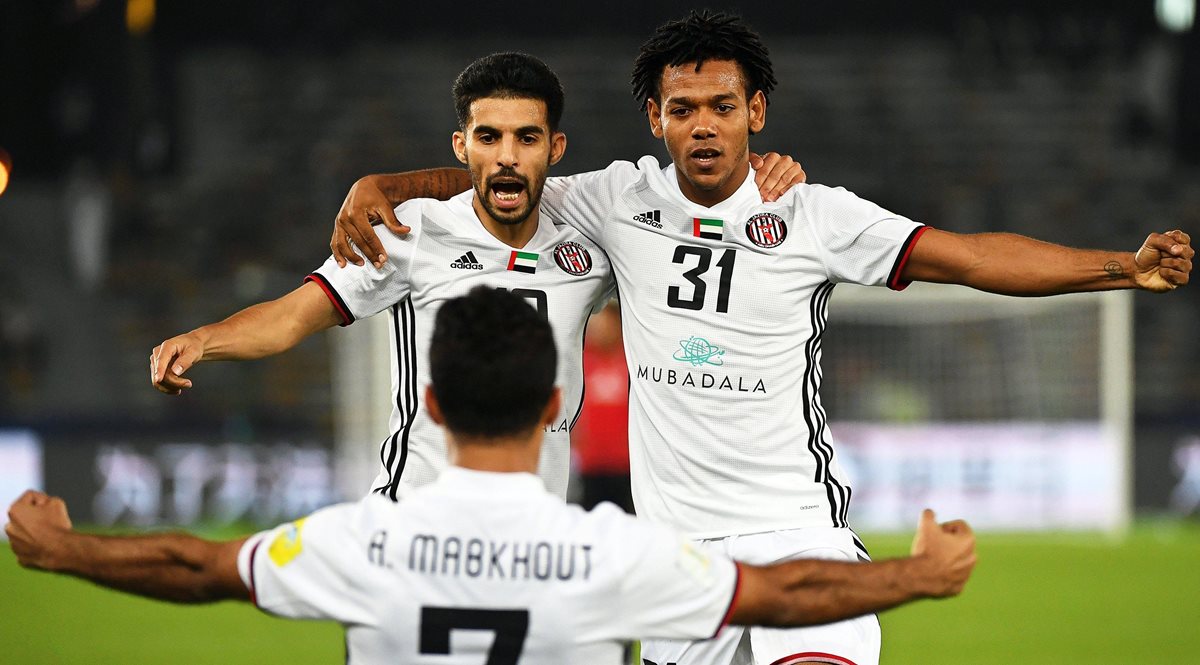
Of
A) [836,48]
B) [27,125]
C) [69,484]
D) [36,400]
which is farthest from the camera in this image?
[836,48]

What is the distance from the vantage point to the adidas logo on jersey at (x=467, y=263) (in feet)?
14.1

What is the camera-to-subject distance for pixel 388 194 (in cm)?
446

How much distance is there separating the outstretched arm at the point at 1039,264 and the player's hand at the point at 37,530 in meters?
2.36

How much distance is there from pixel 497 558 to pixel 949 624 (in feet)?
23.3

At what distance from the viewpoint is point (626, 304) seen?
442 centimetres

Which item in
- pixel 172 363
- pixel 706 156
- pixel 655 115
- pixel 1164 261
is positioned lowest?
pixel 172 363

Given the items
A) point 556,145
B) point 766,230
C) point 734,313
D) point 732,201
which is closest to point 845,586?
point 734,313

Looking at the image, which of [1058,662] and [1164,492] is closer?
[1058,662]

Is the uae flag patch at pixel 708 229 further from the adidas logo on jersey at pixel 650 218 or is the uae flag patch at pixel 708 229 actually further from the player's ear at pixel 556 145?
the player's ear at pixel 556 145

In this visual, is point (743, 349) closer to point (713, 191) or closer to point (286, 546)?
point (713, 191)

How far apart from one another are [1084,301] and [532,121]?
1048 cm

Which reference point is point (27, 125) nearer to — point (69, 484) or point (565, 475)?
point (69, 484)

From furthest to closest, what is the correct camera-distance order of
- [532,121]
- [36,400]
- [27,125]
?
[27,125] < [36,400] < [532,121]

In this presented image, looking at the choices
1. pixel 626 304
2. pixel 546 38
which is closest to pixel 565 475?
pixel 626 304
